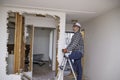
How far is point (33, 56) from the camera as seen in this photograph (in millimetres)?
4699

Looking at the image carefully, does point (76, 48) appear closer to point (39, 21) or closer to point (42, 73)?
point (39, 21)

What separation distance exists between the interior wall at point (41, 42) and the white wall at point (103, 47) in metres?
1.57

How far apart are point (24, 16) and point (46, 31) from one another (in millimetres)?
860

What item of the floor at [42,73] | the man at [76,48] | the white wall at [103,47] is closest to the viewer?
the man at [76,48]

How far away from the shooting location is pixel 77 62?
3666 mm

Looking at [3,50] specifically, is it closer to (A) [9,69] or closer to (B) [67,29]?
(A) [9,69]

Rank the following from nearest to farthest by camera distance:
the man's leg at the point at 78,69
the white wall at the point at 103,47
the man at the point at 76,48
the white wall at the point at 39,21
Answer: the man at the point at 76,48
the man's leg at the point at 78,69
the white wall at the point at 103,47
the white wall at the point at 39,21

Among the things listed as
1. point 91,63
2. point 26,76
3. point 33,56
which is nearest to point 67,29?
point 91,63

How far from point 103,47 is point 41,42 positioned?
186 cm

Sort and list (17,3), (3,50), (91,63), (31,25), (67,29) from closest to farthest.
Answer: (17,3) → (3,50) → (31,25) → (91,63) → (67,29)

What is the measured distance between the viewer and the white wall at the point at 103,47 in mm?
3769

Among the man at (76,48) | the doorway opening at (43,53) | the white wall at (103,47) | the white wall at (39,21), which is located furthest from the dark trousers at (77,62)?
the white wall at (39,21)

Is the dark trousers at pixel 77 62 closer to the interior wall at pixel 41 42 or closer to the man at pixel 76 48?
the man at pixel 76 48

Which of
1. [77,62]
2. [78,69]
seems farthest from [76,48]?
[78,69]
